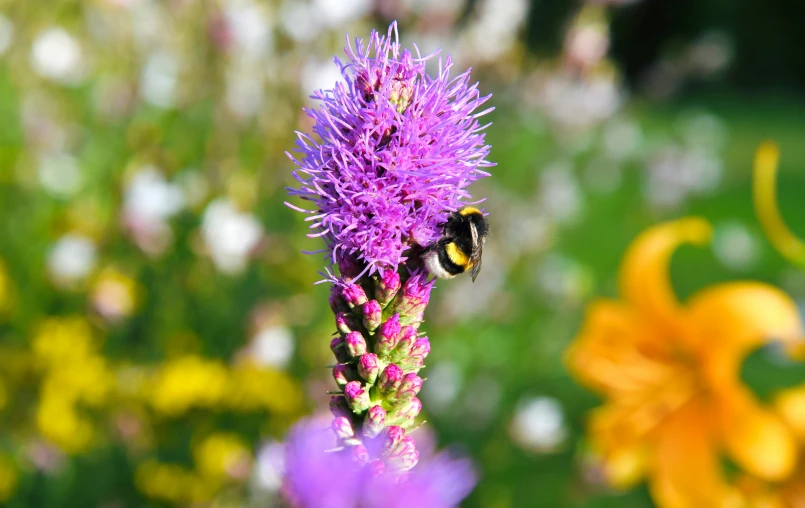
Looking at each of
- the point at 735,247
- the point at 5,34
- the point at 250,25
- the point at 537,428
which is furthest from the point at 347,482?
the point at 735,247

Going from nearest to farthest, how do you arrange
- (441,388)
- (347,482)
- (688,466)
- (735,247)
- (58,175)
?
1. (347,482)
2. (688,466)
3. (441,388)
4. (58,175)
5. (735,247)

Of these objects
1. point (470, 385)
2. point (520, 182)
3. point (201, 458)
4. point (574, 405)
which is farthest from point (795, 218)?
point (201, 458)

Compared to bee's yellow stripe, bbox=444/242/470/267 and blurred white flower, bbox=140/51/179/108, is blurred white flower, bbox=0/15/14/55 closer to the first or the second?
blurred white flower, bbox=140/51/179/108

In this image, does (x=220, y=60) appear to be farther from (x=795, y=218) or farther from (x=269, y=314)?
(x=795, y=218)

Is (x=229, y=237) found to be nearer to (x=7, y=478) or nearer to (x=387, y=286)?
(x=7, y=478)

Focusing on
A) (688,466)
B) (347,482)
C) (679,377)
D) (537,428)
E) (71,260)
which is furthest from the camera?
(71,260)

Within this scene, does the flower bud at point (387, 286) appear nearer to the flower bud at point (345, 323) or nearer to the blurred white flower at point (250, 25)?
the flower bud at point (345, 323)
